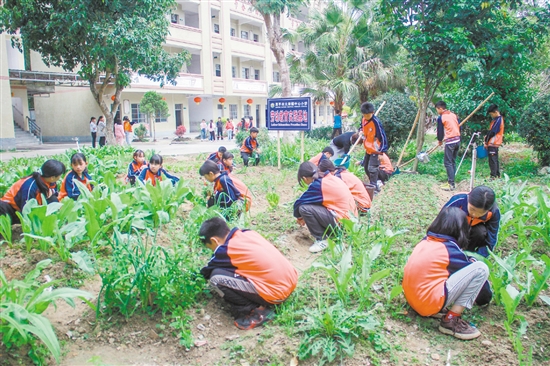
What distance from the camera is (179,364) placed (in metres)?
2.95

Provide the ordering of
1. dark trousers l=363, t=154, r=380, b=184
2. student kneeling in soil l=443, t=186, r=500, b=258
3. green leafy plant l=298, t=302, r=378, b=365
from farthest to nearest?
dark trousers l=363, t=154, r=380, b=184
student kneeling in soil l=443, t=186, r=500, b=258
green leafy plant l=298, t=302, r=378, b=365

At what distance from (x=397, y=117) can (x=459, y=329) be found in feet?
28.1

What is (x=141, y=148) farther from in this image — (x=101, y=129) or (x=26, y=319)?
(x=26, y=319)

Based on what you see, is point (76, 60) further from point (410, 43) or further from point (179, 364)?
point (179, 364)

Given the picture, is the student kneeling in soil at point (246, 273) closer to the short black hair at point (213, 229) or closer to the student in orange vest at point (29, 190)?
the short black hair at point (213, 229)

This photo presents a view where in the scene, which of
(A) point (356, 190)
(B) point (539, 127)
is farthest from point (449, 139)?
(A) point (356, 190)

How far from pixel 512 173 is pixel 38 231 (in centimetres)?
919

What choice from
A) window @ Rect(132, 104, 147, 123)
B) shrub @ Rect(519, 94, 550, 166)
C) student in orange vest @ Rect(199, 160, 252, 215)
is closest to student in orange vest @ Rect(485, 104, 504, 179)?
shrub @ Rect(519, 94, 550, 166)

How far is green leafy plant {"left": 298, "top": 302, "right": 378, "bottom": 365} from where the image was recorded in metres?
2.80

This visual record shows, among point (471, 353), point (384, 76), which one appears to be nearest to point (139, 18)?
point (384, 76)

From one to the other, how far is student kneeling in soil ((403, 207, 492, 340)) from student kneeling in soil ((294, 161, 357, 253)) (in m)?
1.57

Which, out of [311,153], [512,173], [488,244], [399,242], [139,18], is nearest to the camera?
[488,244]

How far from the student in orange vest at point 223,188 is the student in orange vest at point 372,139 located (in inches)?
120

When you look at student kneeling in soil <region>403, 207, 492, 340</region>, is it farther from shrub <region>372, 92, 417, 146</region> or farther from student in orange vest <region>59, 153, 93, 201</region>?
shrub <region>372, 92, 417, 146</region>
